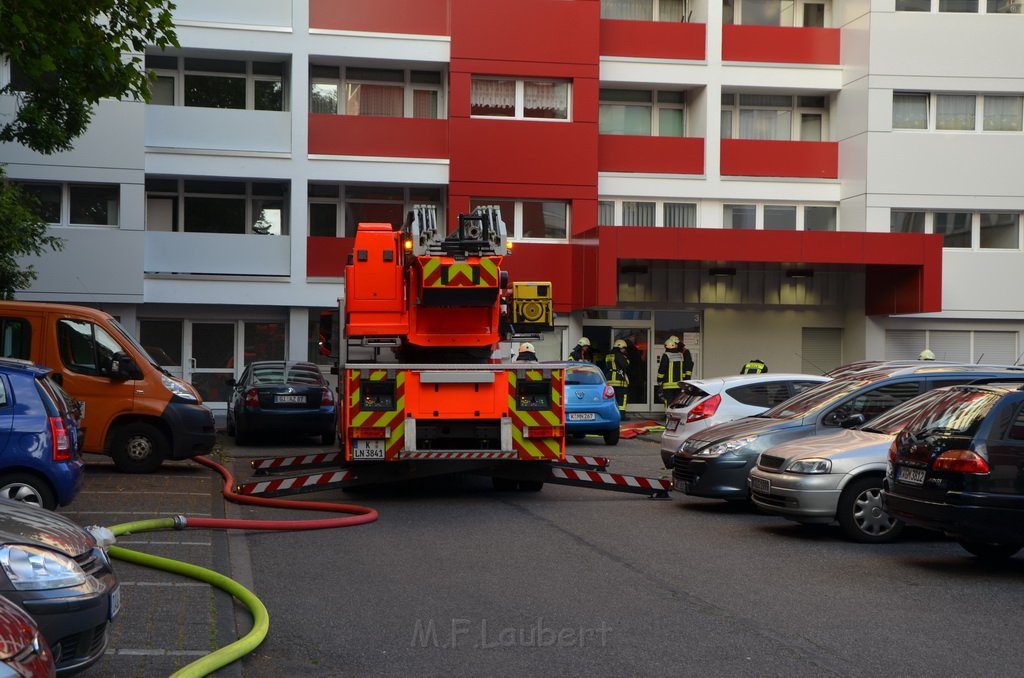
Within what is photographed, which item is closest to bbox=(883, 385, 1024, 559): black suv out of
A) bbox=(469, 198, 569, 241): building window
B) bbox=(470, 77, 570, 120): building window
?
bbox=(469, 198, 569, 241): building window

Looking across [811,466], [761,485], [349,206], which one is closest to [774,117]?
[349,206]

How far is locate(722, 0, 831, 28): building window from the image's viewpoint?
34719 mm

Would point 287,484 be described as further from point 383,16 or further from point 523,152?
point 383,16

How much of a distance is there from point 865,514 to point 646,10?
2500cm

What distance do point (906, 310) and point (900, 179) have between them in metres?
3.42

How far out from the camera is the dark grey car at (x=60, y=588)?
18.9 ft

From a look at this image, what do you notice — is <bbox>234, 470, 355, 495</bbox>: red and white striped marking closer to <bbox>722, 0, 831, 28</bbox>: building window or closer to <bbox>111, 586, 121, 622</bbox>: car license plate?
<bbox>111, 586, 121, 622</bbox>: car license plate

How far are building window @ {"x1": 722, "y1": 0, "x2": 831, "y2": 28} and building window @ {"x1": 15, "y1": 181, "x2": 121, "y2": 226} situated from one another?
16612 mm

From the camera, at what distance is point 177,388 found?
17.2 metres

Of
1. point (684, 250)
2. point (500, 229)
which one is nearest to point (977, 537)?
point (500, 229)

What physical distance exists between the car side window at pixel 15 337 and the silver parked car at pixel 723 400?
836 centimetres

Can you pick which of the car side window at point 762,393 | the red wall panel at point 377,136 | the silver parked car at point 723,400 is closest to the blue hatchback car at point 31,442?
the silver parked car at point 723,400

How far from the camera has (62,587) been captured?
5898mm

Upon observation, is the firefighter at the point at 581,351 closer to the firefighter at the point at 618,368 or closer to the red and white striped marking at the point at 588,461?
the firefighter at the point at 618,368
